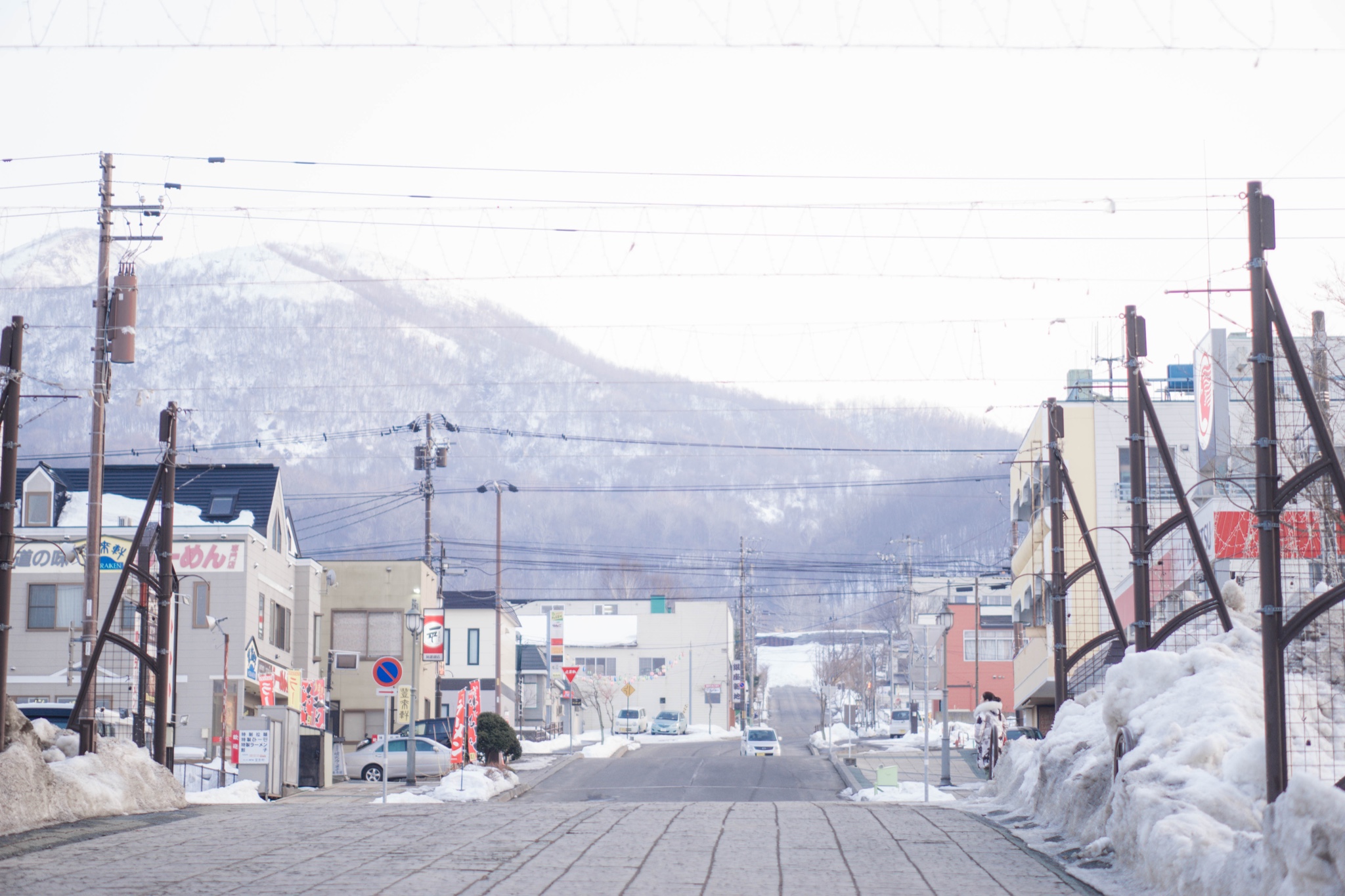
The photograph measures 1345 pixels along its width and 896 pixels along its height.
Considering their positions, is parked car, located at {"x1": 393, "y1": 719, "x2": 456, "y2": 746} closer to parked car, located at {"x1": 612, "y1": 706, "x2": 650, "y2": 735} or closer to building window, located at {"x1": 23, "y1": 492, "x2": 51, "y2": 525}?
building window, located at {"x1": 23, "y1": 492, "x2": 51, "y2": 525}

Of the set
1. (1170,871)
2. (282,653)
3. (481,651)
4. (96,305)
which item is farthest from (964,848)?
(481,651)

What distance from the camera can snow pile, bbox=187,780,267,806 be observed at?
23203 mm

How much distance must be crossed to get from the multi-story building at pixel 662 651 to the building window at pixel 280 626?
56488 mm

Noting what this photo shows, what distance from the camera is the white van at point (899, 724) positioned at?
84.7 metres

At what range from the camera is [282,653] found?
5059 centimetres

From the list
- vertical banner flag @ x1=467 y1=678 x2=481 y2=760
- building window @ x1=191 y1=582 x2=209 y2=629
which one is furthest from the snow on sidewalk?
building window @ x1=191 y1=582 x2=209 y2=629

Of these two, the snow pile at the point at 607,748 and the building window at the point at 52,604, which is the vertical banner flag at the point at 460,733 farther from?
the snow pile at the point at 607,748

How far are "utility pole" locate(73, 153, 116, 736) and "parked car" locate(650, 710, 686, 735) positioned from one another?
5956cm

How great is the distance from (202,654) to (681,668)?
69954 mm

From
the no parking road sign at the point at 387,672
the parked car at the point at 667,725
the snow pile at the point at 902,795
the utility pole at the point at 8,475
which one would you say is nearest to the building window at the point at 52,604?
the no parking road sign at the point at 387,672

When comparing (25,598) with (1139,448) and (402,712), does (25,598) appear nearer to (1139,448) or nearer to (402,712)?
(402,712)

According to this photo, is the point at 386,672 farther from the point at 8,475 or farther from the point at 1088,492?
the point at 1088,492

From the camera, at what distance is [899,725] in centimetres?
9144

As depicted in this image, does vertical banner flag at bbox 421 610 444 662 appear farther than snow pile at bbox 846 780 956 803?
Yes
